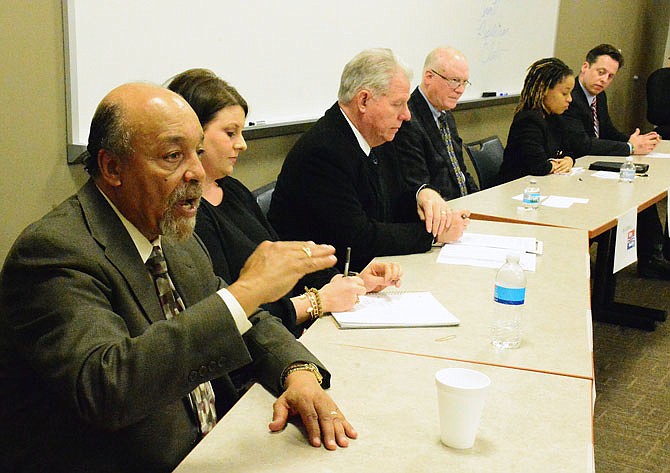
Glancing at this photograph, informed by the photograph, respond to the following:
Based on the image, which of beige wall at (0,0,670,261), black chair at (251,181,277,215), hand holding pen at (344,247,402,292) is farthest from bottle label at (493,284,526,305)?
beige wall at (0,0,670,261)

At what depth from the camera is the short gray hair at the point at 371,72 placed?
2717mm

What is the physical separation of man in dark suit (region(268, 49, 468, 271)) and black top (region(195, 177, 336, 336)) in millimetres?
344

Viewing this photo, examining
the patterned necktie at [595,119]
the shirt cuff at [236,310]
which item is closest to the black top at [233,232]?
the shirt cuff at [236,310]

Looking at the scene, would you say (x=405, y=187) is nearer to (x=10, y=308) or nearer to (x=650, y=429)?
(x=650, y=429)

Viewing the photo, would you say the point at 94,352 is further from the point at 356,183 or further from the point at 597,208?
the point at 597,208

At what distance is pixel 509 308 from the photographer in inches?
74.5

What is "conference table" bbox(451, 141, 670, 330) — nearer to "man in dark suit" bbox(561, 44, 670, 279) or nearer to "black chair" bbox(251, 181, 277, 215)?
"man in dark suit" bbox(561, 44, 670, 279)

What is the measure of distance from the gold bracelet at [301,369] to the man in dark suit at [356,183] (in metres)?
1.10

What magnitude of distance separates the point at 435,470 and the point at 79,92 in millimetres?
1827

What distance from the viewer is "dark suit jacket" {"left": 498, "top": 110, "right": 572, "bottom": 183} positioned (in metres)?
4.40

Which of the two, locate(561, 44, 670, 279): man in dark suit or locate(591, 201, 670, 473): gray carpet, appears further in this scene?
locate(561, 44, 670, 279): man in dark suit

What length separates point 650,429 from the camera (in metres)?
3.05

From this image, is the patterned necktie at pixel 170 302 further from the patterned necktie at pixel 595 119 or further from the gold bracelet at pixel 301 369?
the patterned necktie at pixel 595 119

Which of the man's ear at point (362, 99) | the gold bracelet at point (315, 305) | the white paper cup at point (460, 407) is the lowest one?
the gold bracelet at point (315, 305)
